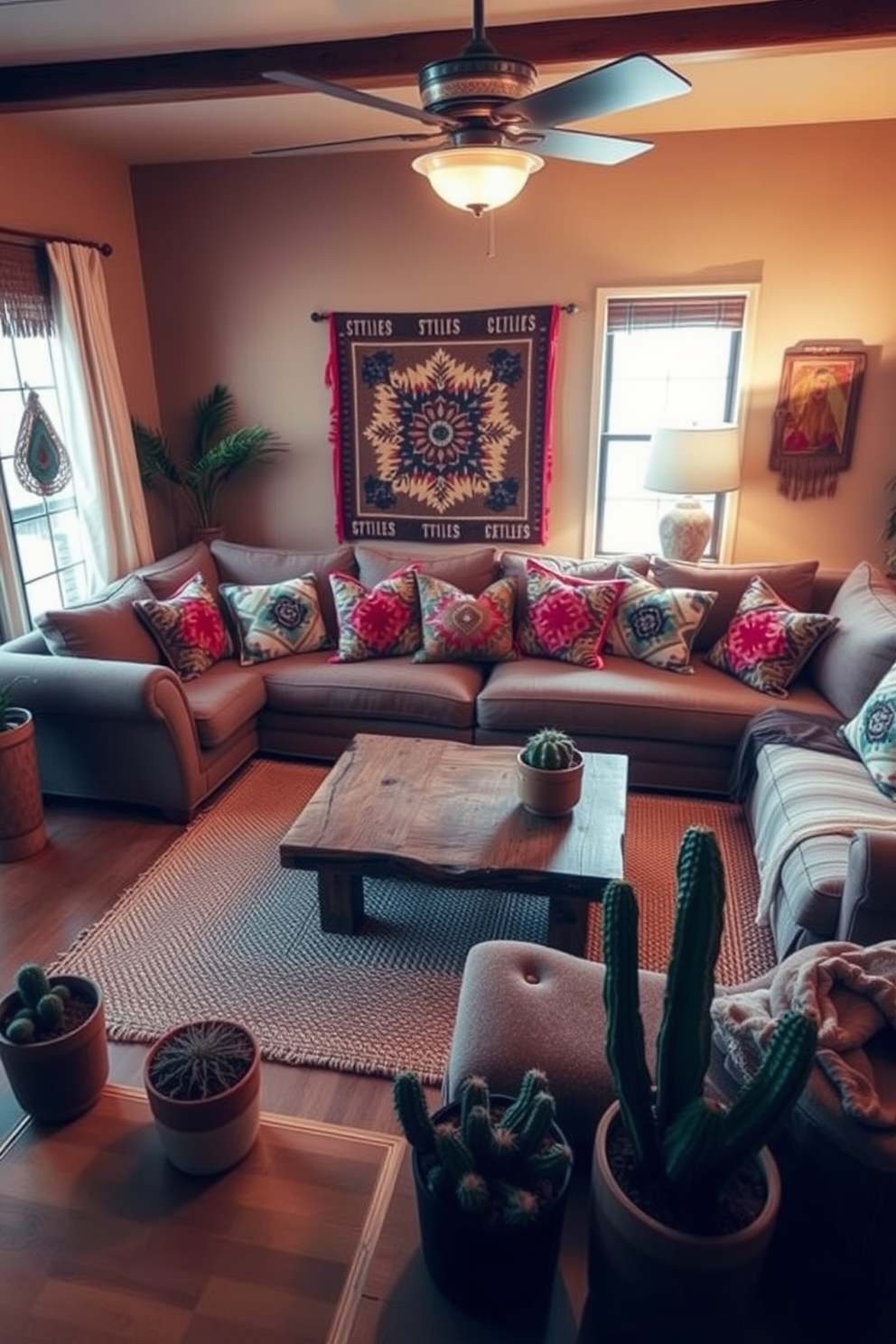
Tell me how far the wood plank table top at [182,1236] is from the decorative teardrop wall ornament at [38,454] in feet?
9.94

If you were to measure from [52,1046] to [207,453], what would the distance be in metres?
3.67

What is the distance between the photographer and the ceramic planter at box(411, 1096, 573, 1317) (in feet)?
3.22

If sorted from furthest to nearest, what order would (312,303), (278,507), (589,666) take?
(278,507), (312,303), (589,666)

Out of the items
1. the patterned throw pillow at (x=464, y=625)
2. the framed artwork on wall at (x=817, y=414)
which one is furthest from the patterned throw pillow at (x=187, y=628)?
the framed artwork on wall at (x=817, y=414)

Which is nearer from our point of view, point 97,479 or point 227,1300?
point 227,1300

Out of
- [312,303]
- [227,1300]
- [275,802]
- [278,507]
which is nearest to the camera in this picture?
[227,1300]

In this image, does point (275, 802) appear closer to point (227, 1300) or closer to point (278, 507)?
point (278, 507)

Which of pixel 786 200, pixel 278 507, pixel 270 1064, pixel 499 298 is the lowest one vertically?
pixel 270 1064

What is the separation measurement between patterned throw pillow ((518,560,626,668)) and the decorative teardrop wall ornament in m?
2.26

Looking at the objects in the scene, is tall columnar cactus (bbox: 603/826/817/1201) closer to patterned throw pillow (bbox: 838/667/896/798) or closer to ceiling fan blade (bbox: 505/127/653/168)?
ceiling fan blade (bbox: 505/127/653/168)

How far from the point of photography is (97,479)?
4.02 metres

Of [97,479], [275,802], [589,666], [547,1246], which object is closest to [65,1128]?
[547,1246]

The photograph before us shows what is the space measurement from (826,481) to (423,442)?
2.02m

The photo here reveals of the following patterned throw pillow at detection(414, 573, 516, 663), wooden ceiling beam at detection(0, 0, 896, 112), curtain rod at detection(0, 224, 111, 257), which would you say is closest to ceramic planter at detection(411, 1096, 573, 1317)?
patterned throw pillow at detection(414, 573, 516, 663)
